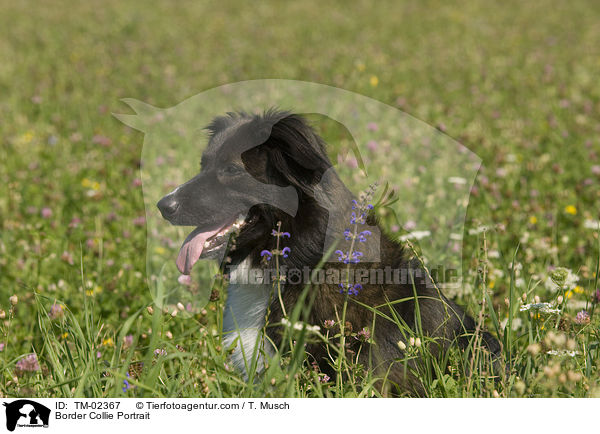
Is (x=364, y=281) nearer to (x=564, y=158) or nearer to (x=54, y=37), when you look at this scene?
(x=564, y=158)

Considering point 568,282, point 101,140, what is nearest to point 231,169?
point 568,282

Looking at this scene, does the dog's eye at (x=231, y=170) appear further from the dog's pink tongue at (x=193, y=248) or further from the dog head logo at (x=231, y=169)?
the dog's pink tongue at (x=193, y=248)

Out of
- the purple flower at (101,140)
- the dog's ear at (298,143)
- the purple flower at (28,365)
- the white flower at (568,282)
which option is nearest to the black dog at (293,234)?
the dog's ear at (298,143)

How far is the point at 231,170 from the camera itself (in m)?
2.62

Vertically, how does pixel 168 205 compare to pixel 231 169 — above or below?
below

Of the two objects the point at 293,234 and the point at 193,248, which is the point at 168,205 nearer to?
the point at 193,248

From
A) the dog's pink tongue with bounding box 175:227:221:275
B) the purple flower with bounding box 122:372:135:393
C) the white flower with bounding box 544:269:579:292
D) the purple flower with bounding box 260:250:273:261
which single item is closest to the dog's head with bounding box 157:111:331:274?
the dog's pink tongue with bounding box 175:227:221:275

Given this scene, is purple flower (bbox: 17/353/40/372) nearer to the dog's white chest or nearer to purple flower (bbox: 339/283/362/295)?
the dog's white chest

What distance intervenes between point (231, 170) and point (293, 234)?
411 mm

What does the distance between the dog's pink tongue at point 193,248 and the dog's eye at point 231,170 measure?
250 mm
